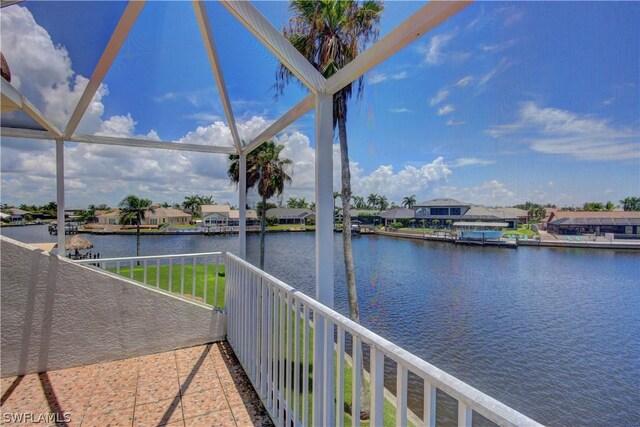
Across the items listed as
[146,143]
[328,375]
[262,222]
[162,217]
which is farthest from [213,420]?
[162,217]

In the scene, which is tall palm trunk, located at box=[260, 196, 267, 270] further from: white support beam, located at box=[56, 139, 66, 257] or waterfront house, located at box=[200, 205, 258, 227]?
white support beam, located at box=[56, 139, 66, 257]

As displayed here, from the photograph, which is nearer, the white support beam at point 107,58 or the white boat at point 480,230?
the white support beam at point 107,58

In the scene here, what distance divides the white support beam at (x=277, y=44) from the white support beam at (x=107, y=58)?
957 millimetres

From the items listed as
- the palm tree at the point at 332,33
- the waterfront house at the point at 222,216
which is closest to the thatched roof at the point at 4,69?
the waterfront house at the point at 222,216

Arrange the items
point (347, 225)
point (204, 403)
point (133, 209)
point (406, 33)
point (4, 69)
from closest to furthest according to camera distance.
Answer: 1. point (406, 33)
2. point (204, 403)
3. point (4, 69)
4. point (347, 225)
5. point (133, 209)

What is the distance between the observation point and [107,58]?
10.0 ft

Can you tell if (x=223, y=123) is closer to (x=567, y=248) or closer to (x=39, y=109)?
(x=39, y=109)

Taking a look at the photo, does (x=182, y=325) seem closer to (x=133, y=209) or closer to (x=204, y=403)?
(x=204, y=403)

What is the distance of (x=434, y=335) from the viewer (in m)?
4.07

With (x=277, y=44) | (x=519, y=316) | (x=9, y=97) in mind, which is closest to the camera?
(x=277, y=44)

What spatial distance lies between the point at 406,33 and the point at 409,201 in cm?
249

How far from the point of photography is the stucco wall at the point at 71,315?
2.90 m

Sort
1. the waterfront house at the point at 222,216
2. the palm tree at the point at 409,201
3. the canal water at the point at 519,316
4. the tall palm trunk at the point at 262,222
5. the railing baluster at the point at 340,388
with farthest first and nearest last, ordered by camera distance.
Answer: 1. the tall palm trunk at the point at 262,222
2. the waterfront house at the point at 222,216
3. the palm tree at the point at 409,201
4. the canal water at the point at 519,316
5. the railing baluster at the point at 340,388

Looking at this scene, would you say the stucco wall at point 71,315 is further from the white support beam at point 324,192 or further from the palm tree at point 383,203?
the palm tree at point 383,203
